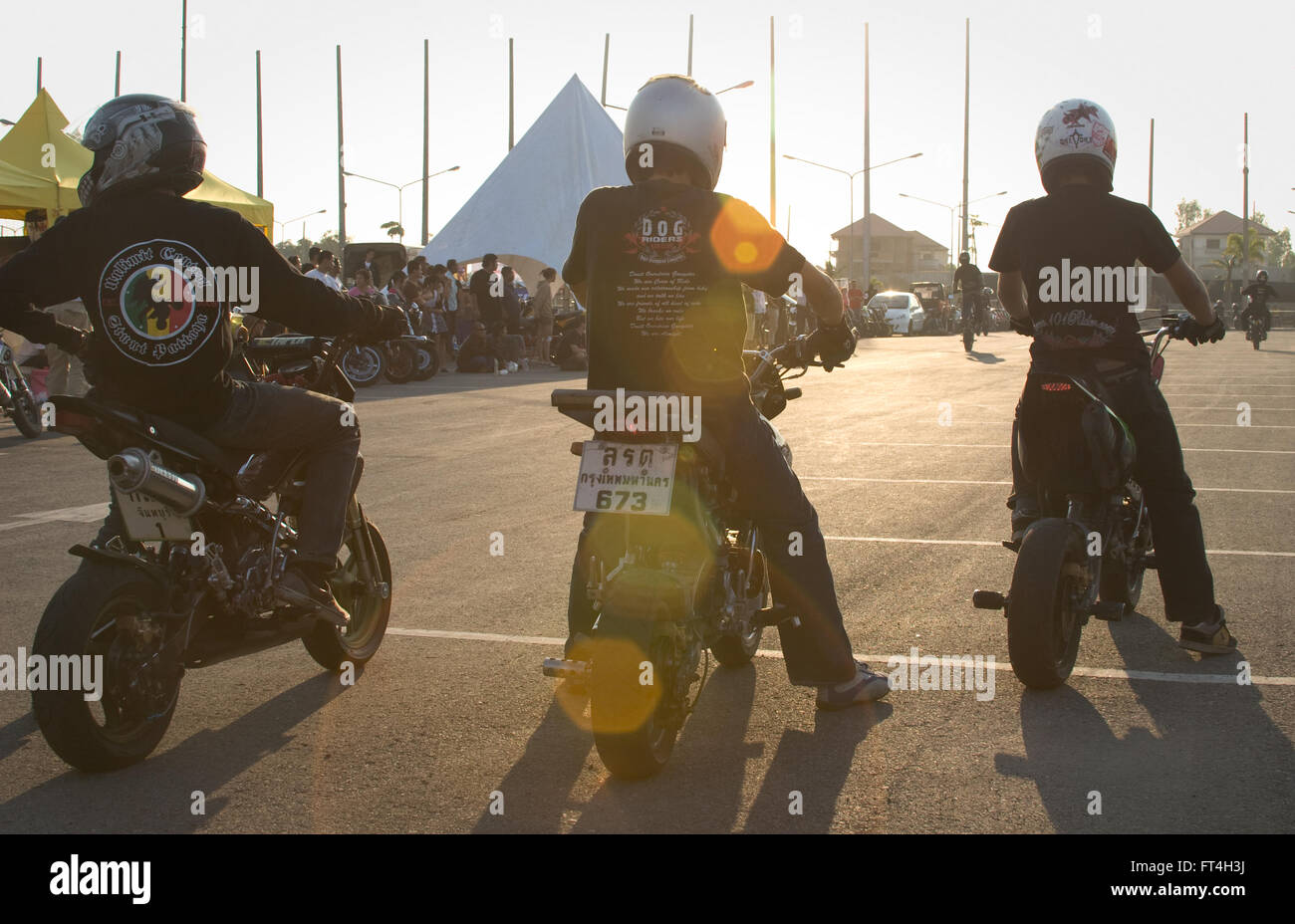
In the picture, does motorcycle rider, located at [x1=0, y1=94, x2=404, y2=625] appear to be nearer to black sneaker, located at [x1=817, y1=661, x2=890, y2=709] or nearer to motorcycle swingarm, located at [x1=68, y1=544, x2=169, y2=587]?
motorcycle swingarm, located at [x1=68, y1=544, x2=169, y2=587]

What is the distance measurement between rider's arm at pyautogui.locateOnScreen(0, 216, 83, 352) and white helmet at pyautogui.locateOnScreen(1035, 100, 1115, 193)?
3391 mm

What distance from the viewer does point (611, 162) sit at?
97.8ft

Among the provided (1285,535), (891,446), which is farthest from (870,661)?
(891,446)

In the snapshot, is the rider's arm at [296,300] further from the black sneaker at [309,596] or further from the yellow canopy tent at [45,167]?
the yellow canopy tent at [45,167]

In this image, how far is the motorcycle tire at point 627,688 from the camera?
373cm

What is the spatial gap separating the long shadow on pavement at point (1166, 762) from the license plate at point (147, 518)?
2528mm

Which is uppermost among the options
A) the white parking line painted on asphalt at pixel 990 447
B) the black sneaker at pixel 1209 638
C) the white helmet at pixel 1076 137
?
the white helmet at pixel 1076 137

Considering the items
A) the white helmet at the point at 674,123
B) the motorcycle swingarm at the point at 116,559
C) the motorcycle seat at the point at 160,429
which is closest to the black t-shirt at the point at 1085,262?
the white helmet at the point at 674,123

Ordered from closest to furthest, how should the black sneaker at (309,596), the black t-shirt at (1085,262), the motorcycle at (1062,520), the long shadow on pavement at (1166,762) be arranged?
the long shadow on pavement at (1166,762), the black sneaker at (309,596), the motorcycle at (1062,520), the black t-shirt at (1085,262)

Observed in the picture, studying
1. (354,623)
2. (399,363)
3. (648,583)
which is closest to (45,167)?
(399,363)

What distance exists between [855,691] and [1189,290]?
80.8 inches

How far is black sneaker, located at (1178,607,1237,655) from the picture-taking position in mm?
5219

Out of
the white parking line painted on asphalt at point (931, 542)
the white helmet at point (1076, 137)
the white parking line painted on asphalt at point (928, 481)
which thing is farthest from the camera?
the white parking line painted on asphalt at point (928, 481)

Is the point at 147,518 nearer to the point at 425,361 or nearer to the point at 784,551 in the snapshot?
the point at 784,551
